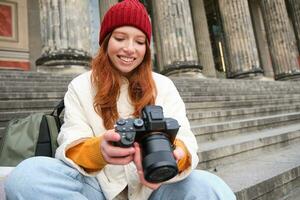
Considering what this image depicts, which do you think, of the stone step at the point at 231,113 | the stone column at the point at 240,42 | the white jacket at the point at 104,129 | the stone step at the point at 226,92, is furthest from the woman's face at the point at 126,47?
the stone column at the point at 240,42

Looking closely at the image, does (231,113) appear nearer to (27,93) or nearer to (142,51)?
(27,93)

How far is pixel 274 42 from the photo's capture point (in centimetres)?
1302

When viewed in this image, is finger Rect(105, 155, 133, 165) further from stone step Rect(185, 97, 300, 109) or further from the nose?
stone step Rect(185, 97, 300, 109)

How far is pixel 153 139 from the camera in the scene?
93cm

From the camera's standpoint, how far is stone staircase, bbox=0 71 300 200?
8.19ft

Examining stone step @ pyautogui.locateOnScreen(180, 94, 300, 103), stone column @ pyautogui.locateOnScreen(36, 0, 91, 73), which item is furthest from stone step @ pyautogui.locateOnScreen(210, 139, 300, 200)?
stone column @ pyautogui.locateOnScreen(36, 0, 91, 73)

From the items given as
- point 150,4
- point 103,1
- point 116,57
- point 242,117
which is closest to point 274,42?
point 150,4

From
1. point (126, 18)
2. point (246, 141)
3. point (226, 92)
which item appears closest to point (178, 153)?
point (126, 18)

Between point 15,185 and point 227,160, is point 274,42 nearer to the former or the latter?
point 227,160

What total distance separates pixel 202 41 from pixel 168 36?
6.52 meters

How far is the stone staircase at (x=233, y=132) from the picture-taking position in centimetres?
250

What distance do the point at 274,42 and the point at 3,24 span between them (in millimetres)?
10148

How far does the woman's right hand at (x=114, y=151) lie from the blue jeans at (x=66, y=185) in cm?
21

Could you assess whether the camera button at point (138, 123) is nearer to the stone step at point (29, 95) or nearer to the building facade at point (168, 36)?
the stone step at point (29, 95)
